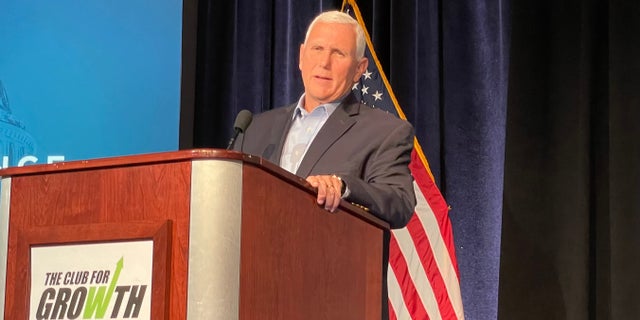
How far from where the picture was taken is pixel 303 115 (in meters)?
2.57

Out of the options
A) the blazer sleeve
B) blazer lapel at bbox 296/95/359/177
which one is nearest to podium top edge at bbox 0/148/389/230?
the blazer sleeve

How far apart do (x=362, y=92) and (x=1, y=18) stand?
5.43ft

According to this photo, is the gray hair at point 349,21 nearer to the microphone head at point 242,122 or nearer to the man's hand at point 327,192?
the microphone head at point 242,122

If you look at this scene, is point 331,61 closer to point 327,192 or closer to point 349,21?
point 349,21

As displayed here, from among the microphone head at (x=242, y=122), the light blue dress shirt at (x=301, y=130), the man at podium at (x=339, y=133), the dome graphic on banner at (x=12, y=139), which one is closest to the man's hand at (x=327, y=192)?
the man at podium at (x=339, y=133)

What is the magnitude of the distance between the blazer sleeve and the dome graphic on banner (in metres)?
2.05

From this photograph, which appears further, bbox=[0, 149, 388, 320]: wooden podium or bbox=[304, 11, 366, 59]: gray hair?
bbox=[304, 11, 366, 59]: gray hair

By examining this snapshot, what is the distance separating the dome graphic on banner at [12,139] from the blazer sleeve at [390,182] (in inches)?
80.6

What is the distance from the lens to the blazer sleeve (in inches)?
79.4

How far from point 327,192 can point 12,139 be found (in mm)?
2459

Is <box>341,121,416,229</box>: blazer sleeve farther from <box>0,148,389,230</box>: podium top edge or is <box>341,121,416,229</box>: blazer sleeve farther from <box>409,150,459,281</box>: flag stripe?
<box>409,150,459,281</box>: flag stripe

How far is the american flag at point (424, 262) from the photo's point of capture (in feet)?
11.7

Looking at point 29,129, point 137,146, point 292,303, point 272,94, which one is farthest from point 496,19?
point 292,303

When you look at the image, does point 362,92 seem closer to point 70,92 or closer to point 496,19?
point 496,19
